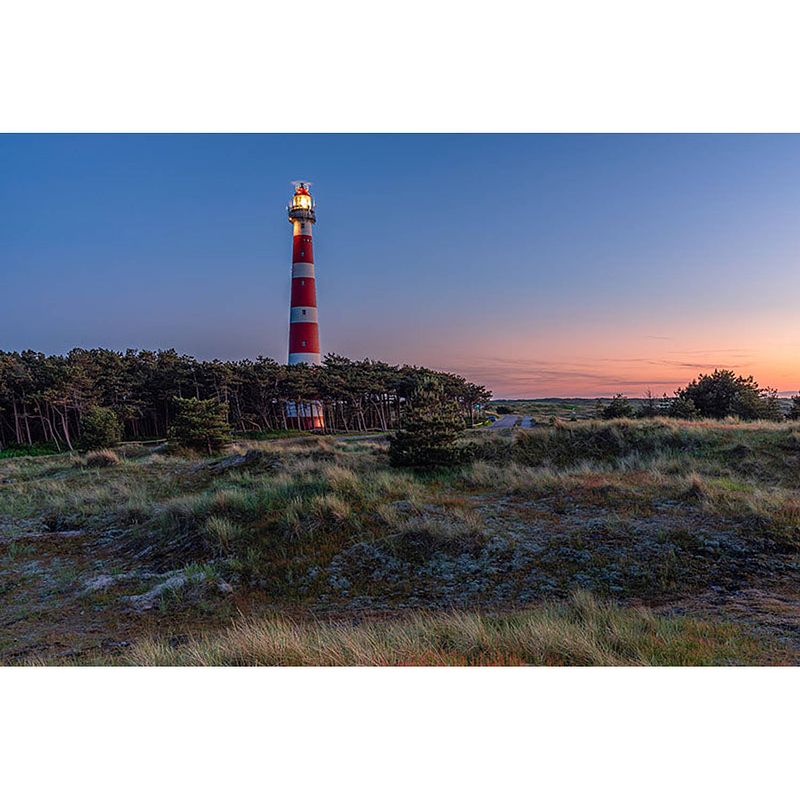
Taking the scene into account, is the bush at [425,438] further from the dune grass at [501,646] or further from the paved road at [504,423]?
the paved road at [504,423]

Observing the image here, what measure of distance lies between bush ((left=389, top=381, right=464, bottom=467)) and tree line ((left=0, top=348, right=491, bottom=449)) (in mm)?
16542

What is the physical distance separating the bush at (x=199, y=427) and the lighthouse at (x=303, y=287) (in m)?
13.7

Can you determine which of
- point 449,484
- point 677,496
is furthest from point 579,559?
point 449,484

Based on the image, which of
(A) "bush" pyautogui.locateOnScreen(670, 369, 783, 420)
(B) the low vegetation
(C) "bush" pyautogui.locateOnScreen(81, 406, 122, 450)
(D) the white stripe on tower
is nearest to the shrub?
(B) the low vegetation

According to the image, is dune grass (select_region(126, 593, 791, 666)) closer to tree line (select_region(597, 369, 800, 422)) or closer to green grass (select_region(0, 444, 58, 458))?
tree line (select_region(597, 369, 800, 422))

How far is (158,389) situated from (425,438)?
29473mm

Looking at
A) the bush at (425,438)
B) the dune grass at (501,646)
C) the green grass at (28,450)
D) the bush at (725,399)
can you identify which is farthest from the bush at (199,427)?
the bush at (725,399)

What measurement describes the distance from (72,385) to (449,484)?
1185 inches

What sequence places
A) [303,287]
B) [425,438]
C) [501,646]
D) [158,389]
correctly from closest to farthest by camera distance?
[501,646] < [425,438] < [303,287] < [158,389]

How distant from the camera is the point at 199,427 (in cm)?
2186

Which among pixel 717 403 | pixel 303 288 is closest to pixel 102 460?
pixel 303 288

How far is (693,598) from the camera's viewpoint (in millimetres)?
5707

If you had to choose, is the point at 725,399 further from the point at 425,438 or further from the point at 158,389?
the point at 158,389

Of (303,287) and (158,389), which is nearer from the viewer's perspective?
(303,287)
